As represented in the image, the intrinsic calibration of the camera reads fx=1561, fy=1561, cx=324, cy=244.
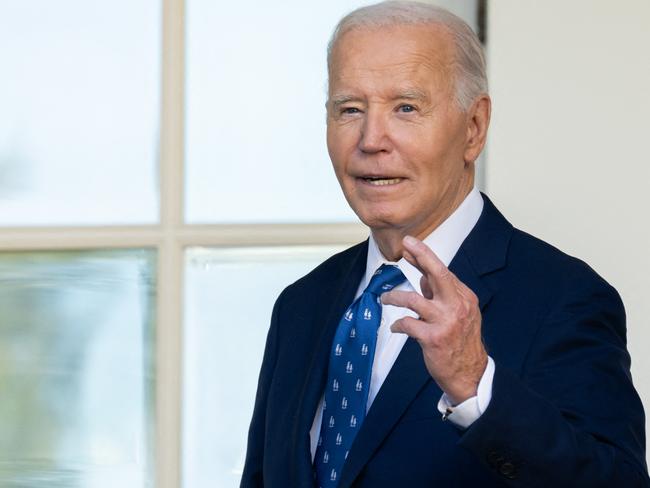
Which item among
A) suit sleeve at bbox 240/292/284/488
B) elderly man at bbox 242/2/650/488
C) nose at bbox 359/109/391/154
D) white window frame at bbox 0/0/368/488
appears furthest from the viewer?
white window frame at bbox 0/0/368/488

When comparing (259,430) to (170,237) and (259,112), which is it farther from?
(259,112)

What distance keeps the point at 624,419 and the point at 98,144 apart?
123 centimetres

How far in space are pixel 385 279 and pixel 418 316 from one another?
0.97 feet

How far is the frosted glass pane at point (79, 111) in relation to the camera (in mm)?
2750

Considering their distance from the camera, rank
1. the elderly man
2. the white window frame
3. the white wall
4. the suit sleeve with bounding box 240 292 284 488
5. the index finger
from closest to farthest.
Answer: the index finger
the elderly man
the suit sleeve with bounding box 240 292 284 488
the white wall
the white window frame

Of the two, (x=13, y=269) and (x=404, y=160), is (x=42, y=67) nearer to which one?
(x=13, y=269)

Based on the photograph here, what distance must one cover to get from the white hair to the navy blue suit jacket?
0.18 meters

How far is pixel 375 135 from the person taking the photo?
2.05m

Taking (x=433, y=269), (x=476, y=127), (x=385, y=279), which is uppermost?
(x=476, y=127)

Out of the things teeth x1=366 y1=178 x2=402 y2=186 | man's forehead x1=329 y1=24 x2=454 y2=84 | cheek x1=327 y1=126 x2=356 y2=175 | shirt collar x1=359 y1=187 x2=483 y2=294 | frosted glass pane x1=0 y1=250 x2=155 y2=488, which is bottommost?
frosted glass pane x1=0 y1=250 x2=155 y2=488

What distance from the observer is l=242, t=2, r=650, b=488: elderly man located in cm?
189

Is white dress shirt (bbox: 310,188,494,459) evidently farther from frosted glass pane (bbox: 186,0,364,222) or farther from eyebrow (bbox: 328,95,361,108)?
frosted glass pane (bbox: 186,0,364,222)

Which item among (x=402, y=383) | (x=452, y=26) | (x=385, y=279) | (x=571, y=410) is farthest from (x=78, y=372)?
(x=571, y=410)

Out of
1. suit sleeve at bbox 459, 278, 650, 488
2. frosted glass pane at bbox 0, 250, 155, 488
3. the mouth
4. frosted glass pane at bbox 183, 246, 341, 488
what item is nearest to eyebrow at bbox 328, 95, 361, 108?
the mouth
